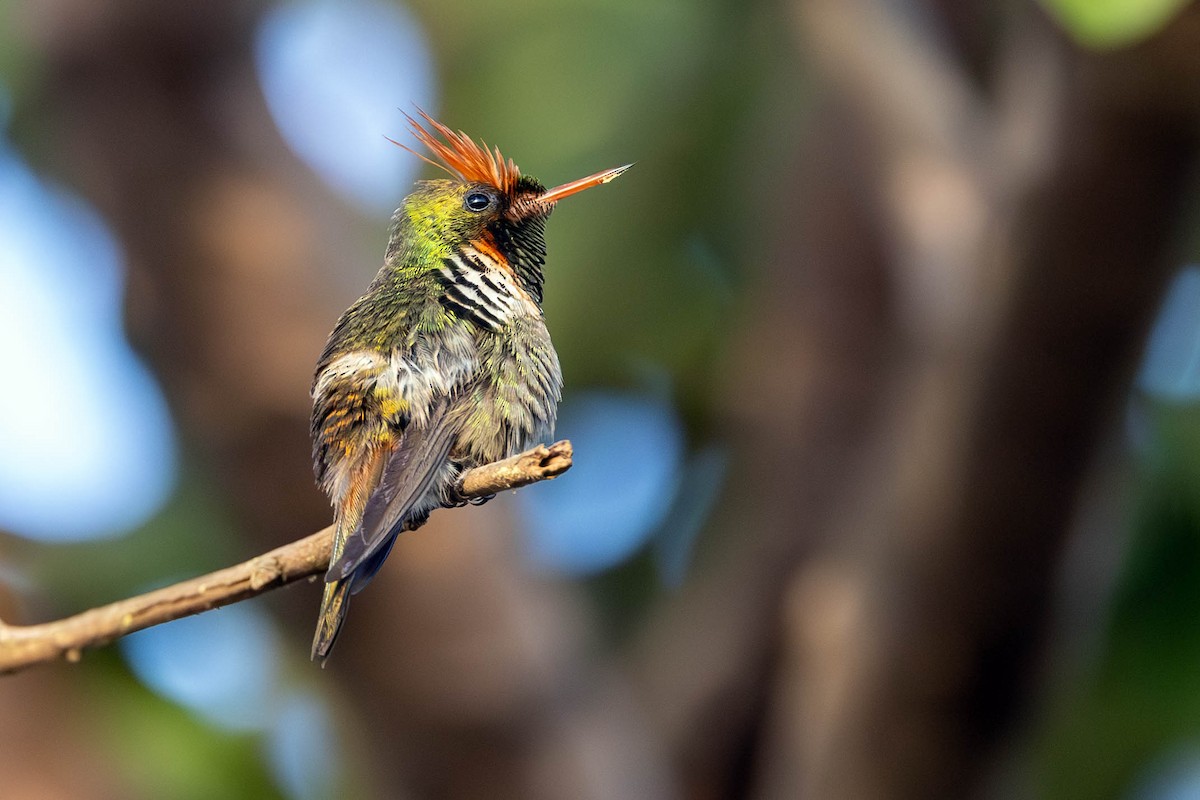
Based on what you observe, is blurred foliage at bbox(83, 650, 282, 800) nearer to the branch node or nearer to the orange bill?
the orange bill

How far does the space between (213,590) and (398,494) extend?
0.16 metres

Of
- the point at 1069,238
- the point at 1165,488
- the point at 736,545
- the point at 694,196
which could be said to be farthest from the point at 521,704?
the point at 694,196

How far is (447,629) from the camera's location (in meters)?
4.64

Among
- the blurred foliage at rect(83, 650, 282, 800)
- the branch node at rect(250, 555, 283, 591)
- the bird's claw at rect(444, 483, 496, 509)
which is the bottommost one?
the blurred foliage at rect(83, 650, 282, 800)

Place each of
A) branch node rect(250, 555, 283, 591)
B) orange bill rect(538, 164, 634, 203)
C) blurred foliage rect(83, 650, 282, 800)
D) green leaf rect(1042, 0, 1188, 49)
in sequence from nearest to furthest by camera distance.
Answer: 1. branch node rect(250, 555, 283, 591)
2. orange bill rect(538, 164, 634, 203)
3. green leaf rect(1042, 0, 1188, 49)
4. blurred foliage rect(83, 650, 282, 800)

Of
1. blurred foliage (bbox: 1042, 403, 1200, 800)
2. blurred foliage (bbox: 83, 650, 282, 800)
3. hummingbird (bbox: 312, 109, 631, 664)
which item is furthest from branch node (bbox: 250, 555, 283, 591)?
blurred foliage (bbox: 1042, 403, 1200, 800)

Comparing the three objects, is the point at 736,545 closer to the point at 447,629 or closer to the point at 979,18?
the point at 447,629

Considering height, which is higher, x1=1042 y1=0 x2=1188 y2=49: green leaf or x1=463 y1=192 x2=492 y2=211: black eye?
x1=1042 y1=0 x2=1188 y2=49: green leaf

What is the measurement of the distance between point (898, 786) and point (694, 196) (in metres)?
4.77

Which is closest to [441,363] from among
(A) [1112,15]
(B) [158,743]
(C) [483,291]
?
(C) [483,291]

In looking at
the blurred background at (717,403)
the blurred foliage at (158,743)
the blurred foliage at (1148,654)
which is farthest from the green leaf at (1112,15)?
the blurred foliage at (158,743)

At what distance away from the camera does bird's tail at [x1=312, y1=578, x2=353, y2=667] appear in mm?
881

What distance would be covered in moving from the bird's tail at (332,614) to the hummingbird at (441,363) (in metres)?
0.10

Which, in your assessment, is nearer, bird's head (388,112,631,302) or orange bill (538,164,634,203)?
orange bill (538,164,634,203)
